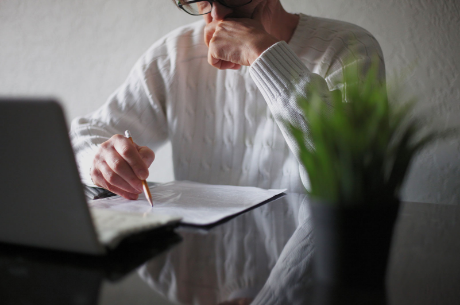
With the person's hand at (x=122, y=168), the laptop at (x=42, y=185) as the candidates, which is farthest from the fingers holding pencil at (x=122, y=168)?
the laptop at (x=42, y=185)

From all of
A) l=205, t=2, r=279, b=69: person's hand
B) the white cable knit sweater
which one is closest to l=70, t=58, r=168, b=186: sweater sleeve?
the white cable knit sweater

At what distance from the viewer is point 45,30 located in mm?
2104

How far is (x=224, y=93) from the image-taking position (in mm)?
1288

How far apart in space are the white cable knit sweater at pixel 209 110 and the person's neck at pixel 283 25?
0.03 metres

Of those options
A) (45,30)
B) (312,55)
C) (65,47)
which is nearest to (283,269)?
(312,55)

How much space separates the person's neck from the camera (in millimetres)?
1179

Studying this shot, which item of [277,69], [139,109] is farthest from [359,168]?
[139,109]

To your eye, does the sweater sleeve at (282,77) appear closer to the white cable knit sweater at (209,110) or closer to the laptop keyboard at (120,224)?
the white cable knit sweater at (209,110)

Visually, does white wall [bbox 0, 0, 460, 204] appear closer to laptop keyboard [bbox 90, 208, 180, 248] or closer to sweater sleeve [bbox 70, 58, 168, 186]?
sweater sleeve [bbox 70, 58, 168, 186]

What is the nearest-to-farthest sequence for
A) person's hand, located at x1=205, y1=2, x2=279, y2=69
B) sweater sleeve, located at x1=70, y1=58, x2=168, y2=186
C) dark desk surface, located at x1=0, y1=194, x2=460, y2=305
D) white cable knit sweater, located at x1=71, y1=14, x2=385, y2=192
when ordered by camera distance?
dark desk surface, located at x1=0, y1=194, x2=460, y2=305, person's hand, located at x1=205, y1=2, x2=279, y2=69, white cable knit sweater, located at x1=71, y1=14, x2=385, y2=192, sweater sleeve, located at x1=70, y1=58, x2=168, y2=186

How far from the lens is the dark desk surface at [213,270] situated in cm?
30

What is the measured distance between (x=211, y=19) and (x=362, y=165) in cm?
91

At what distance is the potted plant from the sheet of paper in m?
0.25

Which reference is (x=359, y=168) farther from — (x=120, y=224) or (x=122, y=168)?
(x=122, y=168)
